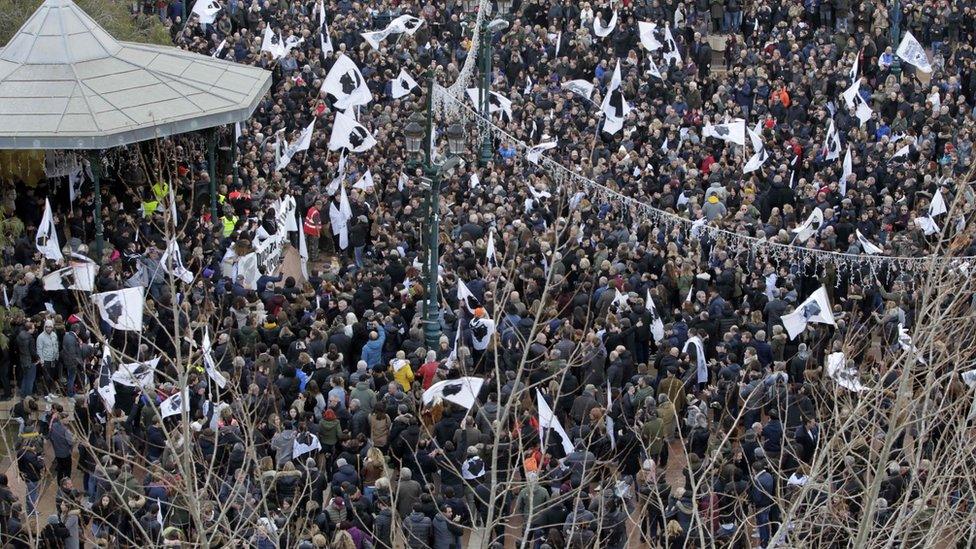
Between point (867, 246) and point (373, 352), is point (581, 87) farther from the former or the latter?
point (373, 352)

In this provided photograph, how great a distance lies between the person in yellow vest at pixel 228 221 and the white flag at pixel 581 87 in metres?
9.29

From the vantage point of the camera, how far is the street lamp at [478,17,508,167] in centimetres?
3625

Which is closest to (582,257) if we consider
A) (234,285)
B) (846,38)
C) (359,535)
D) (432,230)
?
(432,230)

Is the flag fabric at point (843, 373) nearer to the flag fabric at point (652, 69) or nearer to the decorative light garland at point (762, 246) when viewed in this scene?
the decorative light garland at point (762, 246)

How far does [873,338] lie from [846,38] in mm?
15147

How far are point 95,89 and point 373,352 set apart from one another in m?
9.64

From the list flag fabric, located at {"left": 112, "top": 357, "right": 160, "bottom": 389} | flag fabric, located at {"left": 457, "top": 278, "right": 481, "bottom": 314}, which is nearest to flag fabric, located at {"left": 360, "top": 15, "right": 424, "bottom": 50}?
flag fabric, located at {"left": 457, "top": 278, "right": 481, "bottom": 314}

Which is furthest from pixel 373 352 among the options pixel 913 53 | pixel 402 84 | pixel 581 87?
pixel 913 53

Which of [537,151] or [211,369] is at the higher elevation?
[211,369]

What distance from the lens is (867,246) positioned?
99.1 ft

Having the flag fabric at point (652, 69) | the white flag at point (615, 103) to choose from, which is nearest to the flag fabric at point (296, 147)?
the white flag at point (615, 103)

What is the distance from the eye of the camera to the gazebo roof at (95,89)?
31688 millimetres

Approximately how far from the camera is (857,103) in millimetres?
37250

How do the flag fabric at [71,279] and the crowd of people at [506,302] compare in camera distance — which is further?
the flag fabric at [71,279]
